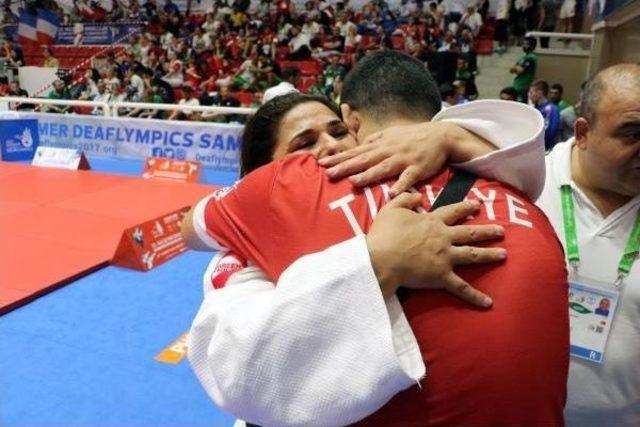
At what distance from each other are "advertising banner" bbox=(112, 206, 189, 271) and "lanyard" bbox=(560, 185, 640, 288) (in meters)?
2.97

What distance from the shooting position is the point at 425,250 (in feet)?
2.77

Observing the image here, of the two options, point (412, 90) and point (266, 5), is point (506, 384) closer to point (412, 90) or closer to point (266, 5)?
point (412, 90)

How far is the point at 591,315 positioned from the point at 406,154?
2.98 ft

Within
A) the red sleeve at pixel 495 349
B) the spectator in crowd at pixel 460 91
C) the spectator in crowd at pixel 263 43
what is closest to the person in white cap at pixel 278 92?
the red sleeve at pixel 495 349

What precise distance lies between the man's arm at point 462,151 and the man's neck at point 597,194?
655mm

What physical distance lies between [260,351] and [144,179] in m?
6.68

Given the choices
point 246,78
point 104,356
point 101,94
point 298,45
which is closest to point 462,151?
point 104,356

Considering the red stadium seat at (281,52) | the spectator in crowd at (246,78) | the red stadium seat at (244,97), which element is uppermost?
the red stadium seat at (281,52)

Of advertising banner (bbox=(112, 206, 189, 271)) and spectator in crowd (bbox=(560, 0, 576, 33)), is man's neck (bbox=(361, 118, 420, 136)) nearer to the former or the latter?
advertising banner (bbox=(112, 206, 189, 271))

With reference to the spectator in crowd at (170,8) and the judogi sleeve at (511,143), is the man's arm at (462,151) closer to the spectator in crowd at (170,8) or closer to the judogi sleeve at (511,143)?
the judogi sleeve at (511,143)

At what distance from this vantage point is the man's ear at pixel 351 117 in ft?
3.89

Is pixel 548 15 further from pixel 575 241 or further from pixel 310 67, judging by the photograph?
pixel 575 241

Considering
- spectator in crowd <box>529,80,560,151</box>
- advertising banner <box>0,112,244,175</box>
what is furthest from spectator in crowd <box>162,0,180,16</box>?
spectator in crowd <box>529,80,560,151</box>

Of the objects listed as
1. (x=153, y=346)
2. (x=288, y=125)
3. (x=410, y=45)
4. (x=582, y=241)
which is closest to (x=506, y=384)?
(x=288, y=125)
